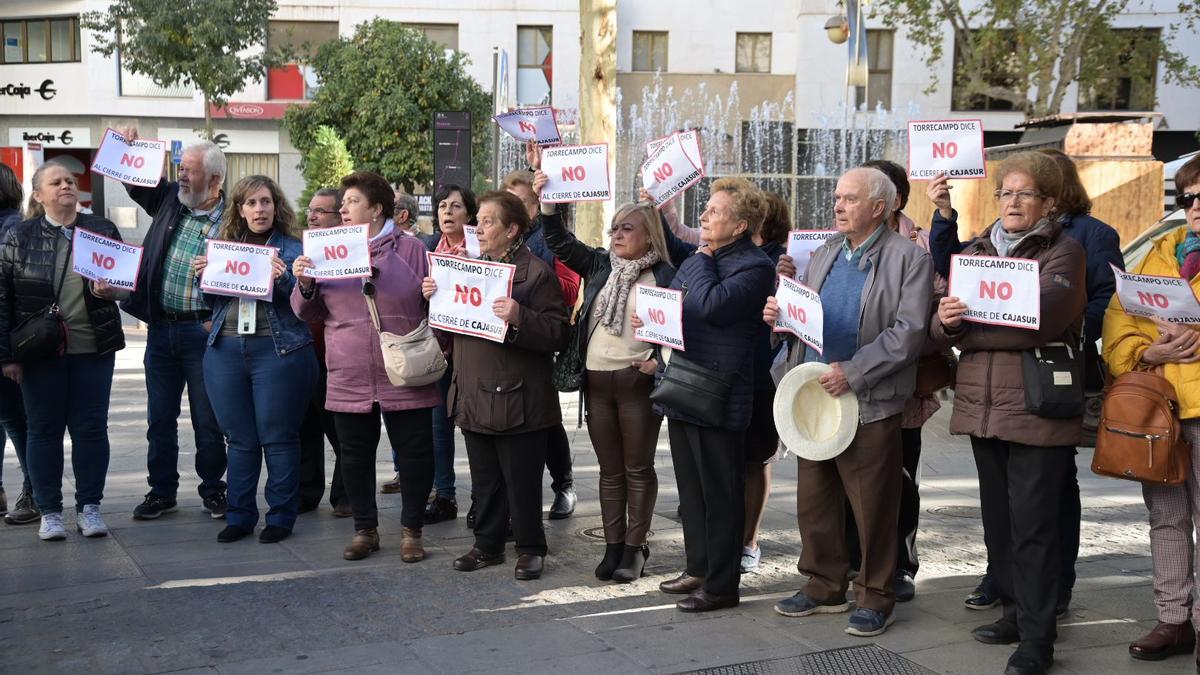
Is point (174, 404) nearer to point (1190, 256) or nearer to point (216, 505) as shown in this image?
point (216, 505)

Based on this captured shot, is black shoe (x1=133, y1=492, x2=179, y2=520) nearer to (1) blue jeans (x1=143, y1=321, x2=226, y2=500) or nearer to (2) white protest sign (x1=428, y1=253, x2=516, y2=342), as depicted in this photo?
(1) blue jeans (x1=143, y1=321, x2=226, y2=500)

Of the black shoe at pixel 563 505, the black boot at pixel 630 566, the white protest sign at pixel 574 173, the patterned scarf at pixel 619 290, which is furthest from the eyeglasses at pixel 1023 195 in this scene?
the black shoe at pixel 563 505

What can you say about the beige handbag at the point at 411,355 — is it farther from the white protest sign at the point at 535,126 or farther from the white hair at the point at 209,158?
the white hair at the point at 209,158

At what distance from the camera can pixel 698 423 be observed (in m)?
5.69

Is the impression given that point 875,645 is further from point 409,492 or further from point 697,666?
point 409,492

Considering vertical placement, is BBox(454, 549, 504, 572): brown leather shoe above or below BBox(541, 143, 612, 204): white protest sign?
below

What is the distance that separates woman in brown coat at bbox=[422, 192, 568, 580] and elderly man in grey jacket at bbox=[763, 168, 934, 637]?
4.26ft

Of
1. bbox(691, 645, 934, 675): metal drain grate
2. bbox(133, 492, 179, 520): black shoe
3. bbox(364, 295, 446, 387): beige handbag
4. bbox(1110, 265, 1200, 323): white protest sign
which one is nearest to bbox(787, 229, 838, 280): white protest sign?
bbox(1110, 265, 1200, 323): white protest sign

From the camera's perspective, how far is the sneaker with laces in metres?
7.45

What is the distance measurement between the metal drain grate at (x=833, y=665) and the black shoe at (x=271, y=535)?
304cm

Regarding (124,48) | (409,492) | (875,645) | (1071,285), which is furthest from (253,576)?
(124,48)

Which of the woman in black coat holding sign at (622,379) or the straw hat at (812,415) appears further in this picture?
the woman in black coat holding sign at (622,379)

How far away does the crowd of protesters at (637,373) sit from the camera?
507 centimetres

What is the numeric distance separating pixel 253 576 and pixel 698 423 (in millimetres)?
2435
